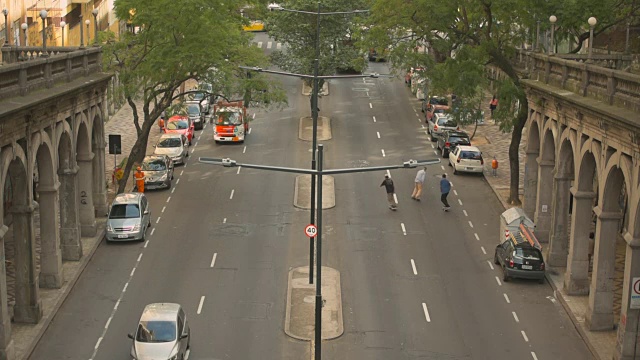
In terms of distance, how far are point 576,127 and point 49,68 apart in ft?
64.1

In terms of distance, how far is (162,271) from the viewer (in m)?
45.9

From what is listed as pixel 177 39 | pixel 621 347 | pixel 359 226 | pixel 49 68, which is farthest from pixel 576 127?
→ pixel 177 39

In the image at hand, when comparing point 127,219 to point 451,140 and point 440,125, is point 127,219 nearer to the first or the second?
point 451,140

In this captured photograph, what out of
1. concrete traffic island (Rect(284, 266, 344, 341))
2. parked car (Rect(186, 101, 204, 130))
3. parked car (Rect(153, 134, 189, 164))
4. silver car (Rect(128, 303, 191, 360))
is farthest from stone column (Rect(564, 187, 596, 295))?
parked car (Rect(186, 101, 204, 130))

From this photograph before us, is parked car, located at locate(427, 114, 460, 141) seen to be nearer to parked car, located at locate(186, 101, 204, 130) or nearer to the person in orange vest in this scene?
parked car, located at locate(186, 101, 204, 130)

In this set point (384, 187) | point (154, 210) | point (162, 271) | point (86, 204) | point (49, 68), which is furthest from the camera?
point (384, 187)

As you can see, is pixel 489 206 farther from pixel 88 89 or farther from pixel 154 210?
pixel 88 89

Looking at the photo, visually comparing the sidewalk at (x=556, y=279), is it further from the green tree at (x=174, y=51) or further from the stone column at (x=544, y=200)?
the green tree at (x=174, y=51)

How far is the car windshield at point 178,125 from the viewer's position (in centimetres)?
7288

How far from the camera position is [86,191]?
5119cm

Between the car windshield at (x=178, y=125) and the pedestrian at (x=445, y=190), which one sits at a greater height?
the car windshield at (x=178, y=125)

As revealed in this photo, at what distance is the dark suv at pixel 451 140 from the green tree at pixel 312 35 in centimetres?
1537

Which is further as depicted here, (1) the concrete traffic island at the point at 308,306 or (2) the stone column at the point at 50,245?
(2) the stone column at the point at 50,245

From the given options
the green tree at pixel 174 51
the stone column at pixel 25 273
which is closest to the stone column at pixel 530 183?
the green tree at pixel 174 51
